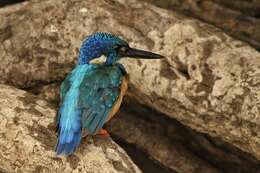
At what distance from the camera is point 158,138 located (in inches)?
229

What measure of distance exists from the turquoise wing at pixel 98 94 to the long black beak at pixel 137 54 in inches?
6.4

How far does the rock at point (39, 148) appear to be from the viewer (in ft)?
14.9

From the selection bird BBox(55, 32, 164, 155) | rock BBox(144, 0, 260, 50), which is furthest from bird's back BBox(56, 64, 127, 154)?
rock BBox(144, 0, 260, 50)

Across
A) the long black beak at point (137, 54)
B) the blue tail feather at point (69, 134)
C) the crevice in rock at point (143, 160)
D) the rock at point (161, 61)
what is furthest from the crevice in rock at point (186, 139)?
the blue tail feather at point (69, 134)

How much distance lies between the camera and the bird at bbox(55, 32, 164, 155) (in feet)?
14.9

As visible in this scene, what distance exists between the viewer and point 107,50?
203 inches

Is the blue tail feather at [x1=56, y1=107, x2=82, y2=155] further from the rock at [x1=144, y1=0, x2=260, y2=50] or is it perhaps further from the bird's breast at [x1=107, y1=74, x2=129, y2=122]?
the rock at [x1=144, y1=0, x2=260, y2=50]

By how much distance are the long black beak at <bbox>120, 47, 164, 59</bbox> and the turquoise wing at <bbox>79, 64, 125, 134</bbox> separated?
0.54ft

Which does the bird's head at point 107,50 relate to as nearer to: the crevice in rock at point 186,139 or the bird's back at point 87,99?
the bird's back at point 87,99

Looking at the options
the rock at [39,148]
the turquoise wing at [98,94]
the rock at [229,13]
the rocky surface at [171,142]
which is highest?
the rock at [229,13]

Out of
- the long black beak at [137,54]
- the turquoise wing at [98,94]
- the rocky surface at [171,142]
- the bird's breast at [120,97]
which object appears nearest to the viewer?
the turquoise wing at [98,94]

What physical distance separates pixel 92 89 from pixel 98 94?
62 millimetres

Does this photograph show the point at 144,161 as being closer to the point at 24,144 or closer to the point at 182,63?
the point at 182,63

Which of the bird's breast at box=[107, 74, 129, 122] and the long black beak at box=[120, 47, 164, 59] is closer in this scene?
the bird's breast at box=[107, 74, 129, 122]
